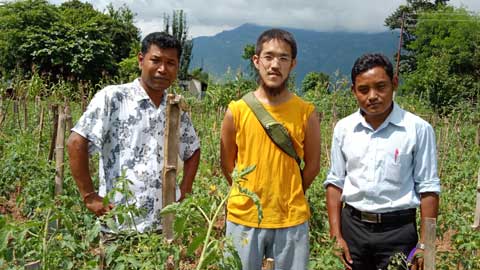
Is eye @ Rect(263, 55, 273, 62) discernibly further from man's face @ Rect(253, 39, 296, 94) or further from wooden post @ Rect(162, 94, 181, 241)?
wooden post @ Rect(162, 94, 181, 241)

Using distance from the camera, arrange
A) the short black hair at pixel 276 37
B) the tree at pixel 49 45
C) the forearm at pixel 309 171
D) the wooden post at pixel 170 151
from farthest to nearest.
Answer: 1. the tree at pixel 49 45
2. the forearm at pixel 309 171
3. the short black hair at pixel 276 37
4. the wooden post at pixel 170 151

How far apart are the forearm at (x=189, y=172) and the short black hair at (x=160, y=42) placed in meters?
0.49

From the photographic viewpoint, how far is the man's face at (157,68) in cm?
202

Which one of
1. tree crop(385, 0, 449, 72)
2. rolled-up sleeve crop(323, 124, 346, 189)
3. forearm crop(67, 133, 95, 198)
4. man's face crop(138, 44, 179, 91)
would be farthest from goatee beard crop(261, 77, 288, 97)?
tree crop(385, 0, 449, 72)

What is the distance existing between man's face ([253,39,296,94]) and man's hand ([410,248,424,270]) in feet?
2.90

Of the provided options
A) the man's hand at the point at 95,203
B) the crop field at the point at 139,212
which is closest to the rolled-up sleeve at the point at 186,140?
the crop field at the point at 139,212

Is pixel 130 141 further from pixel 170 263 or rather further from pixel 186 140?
pixel 170 263

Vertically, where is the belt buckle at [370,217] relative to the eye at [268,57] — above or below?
below

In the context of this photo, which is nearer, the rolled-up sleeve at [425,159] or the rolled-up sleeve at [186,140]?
the rolled-up sleeve at [425,159]

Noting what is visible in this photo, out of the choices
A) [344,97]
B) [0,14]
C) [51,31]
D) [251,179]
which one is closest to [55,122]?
[251,179]

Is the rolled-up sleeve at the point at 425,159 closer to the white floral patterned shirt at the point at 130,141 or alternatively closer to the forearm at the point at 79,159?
the white floral patterned shirt at the point at 130,141

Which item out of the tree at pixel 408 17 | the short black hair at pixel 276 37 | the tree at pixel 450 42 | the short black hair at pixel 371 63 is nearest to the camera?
the short black hair at pixel 371 63

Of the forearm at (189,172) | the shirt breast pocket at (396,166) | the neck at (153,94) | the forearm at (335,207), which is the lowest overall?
the forearm at (335,207)

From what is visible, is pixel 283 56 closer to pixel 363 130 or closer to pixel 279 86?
pixel 279 86
